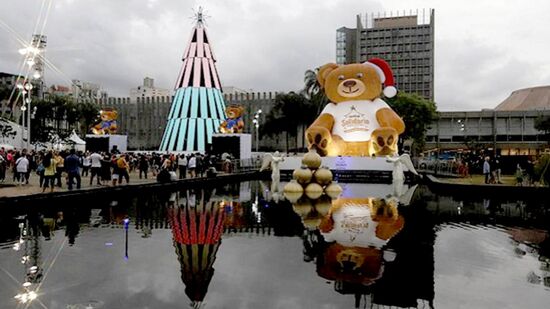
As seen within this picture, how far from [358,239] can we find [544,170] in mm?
13476

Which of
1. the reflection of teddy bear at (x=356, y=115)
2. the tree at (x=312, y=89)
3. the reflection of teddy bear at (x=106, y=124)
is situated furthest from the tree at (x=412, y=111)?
the reflection of teddy bear at (x=106, y=124)

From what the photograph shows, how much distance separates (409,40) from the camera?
11412 centimetres

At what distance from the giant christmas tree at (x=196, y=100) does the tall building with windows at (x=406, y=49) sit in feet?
241

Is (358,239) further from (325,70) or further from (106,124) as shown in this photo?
(106,124)

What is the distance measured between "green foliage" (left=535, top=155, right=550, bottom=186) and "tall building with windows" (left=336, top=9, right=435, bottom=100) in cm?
9492

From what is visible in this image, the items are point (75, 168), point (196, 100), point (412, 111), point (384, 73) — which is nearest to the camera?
point (75, 168)

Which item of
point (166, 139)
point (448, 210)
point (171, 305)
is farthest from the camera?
point (166, 139)

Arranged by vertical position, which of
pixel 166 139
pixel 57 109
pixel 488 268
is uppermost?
pixel 57 109

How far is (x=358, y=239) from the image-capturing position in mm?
9305

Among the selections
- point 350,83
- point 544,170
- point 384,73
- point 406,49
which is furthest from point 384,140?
point 406,49

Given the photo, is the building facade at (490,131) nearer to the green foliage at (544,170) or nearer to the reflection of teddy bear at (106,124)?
the reflection of teddy bear at (106,124)

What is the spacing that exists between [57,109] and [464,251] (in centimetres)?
6077

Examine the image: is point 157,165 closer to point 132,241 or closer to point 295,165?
point 295,165

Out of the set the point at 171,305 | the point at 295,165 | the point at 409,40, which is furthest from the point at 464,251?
the point at 409,40
